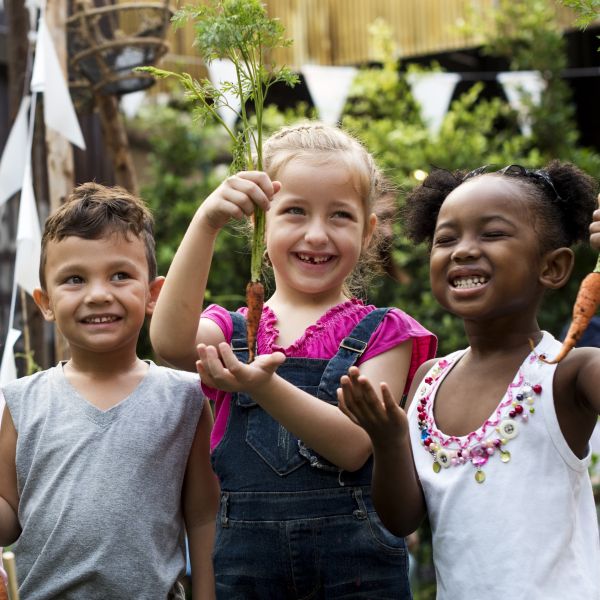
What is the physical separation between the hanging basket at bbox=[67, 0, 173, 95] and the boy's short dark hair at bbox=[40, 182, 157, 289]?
6.43ft

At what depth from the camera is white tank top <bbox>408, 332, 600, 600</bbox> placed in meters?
1.95

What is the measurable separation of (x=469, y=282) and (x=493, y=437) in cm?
33

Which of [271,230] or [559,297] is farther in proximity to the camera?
[559,297]

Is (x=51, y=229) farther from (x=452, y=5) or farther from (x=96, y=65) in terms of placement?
(x=452, y=5)

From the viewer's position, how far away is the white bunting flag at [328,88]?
6758 millimetres

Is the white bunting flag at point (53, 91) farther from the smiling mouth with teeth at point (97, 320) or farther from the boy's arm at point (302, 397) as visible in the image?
the boy's arm at point (302, 397)

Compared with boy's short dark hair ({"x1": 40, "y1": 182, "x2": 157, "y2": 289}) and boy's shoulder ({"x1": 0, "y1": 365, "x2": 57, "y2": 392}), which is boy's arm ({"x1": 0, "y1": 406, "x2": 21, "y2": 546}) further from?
boy's short dark hair ({"x1": 40, "y1": 182, "x2": 157, "y2": 289})

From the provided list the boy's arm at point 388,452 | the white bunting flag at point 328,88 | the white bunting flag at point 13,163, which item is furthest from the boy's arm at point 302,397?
the white bunting flag at point 328,88

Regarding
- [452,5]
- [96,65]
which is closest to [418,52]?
[452,5]

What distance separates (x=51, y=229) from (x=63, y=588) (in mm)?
843

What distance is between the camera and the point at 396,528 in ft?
7.04

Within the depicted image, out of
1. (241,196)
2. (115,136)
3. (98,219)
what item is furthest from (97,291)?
(115,136)

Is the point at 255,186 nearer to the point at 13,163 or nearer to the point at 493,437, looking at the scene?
the point at 493,437

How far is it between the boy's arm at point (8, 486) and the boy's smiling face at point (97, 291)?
9.9 inches
